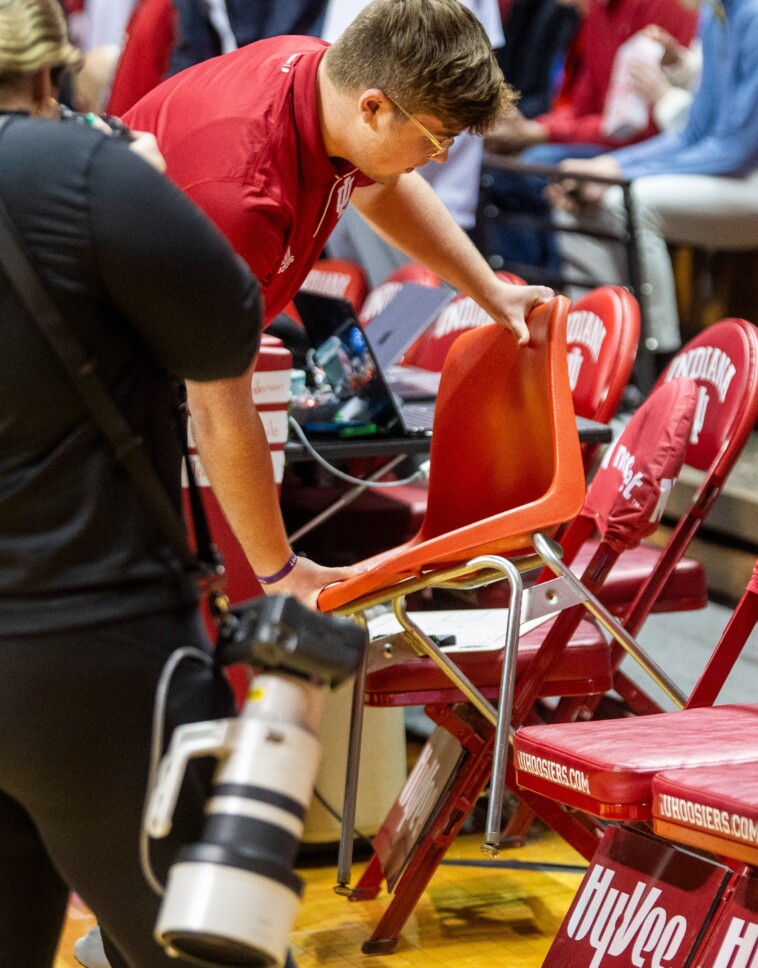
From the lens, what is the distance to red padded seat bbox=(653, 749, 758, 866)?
153cm

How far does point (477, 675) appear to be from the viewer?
235 centimetres

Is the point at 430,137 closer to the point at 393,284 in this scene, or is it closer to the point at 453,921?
the point at 453,921

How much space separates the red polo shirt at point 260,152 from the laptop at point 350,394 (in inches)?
24.0

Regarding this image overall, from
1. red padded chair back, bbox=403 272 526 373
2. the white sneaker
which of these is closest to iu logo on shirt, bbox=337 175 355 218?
the white sneaker

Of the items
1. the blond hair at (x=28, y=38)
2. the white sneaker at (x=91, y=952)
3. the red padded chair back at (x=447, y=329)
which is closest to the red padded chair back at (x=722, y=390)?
the red padded chair back at (x=447, y=329)

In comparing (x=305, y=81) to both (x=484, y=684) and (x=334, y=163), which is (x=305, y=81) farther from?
(x=484, y=684)

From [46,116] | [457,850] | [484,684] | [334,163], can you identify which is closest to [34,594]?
[46,116]

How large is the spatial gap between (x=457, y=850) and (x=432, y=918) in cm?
32

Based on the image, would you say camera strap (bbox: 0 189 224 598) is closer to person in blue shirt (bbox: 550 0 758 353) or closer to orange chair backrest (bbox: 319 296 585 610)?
orange chair backrest (bbox: 319 296 585 610)

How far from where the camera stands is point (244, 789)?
1.09 meters

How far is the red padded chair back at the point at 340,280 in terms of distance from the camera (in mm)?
4840

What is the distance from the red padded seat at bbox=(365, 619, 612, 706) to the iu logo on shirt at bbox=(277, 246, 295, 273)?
719 mm

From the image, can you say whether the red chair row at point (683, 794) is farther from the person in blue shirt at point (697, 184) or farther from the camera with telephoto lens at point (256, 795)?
the person in blue shirt at point (697, 184)

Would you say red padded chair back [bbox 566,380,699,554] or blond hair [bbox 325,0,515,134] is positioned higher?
blond hair [bbox 325,0,515,134]
